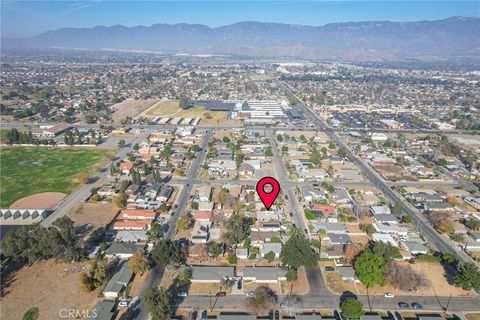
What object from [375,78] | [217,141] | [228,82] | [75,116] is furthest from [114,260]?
[375,78]

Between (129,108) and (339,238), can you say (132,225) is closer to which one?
(339,238)

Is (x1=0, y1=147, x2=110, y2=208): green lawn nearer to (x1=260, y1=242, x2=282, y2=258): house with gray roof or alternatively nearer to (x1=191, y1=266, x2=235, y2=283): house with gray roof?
(x1=191, y1=266, x2=235, y2=283): house with gray roof

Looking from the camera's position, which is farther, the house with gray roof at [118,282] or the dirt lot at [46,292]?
the house with gray roof at [118,282]

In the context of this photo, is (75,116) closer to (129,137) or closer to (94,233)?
(129,137)

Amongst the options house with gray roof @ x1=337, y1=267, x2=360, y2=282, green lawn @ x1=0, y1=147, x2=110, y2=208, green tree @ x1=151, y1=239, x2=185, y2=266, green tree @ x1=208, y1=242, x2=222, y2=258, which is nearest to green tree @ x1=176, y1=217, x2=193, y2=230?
green tree @ x1=208, y1=242, x2=222, y2=258


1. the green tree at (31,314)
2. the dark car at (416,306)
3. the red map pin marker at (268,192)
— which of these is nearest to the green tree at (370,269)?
the dark car at (416,306)

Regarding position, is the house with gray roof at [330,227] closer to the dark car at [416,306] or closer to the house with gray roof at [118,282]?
the dark car at [416,306]

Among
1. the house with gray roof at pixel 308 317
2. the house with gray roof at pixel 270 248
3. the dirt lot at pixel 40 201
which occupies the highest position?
A: the house with gray roof at pixel 270 248

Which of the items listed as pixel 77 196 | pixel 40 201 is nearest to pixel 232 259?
pixel 77 196
